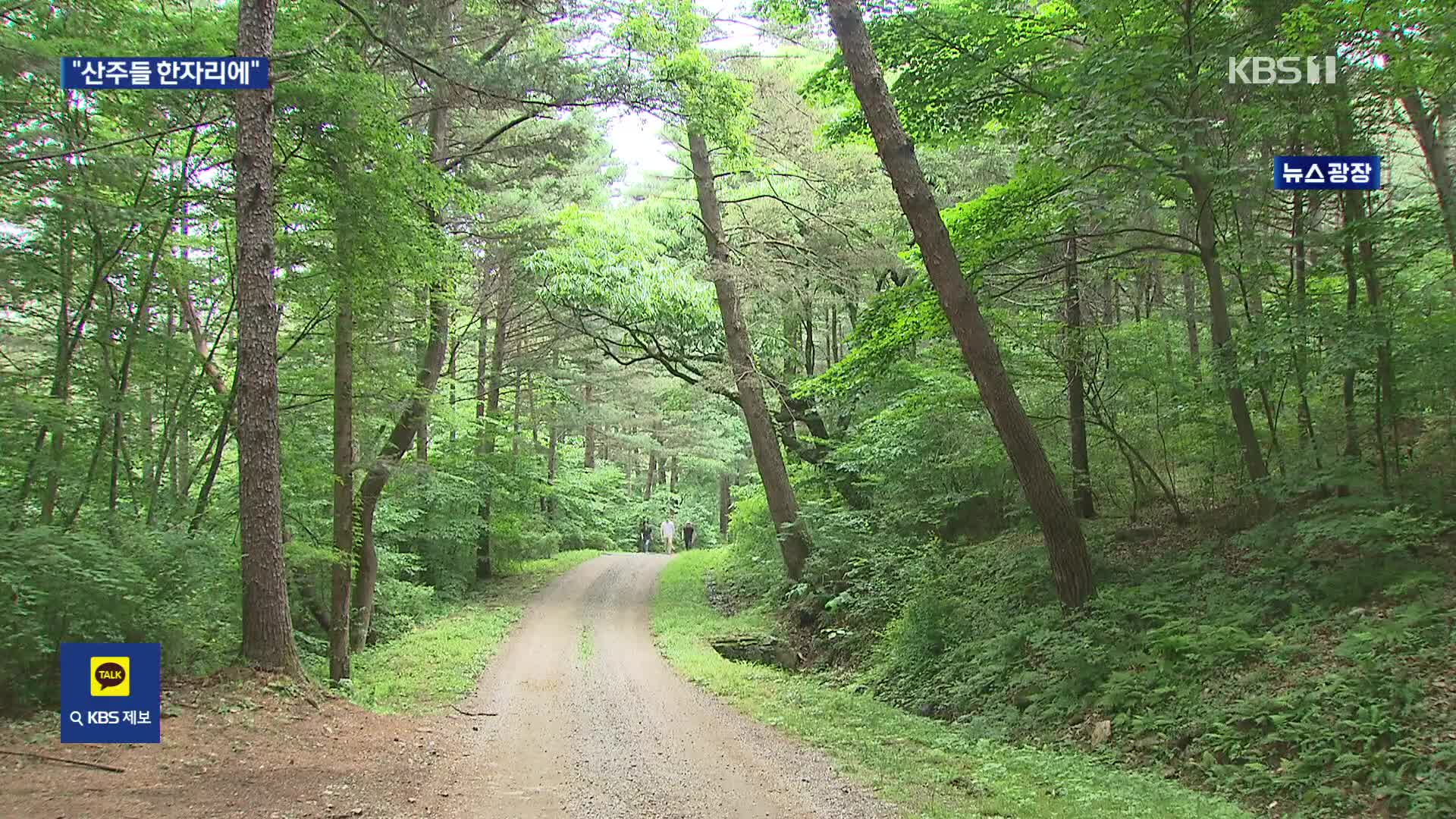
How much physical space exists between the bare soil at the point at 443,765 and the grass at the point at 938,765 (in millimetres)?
346

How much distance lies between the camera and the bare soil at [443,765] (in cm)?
493

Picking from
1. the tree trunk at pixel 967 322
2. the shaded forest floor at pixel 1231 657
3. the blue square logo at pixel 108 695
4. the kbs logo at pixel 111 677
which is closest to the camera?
the shaded forest floor at pixel 1231 657

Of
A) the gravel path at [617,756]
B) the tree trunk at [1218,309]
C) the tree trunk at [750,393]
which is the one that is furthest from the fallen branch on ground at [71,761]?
the tree trunk at [750,393]

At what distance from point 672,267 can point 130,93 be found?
9.12 metres

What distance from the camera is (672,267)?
50.4 feet

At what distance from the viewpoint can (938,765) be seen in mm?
6309

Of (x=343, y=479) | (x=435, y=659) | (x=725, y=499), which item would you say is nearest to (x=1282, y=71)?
(x=343, y=479)

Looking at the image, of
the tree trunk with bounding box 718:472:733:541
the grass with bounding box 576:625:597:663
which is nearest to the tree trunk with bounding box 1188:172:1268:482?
the grass with bounding box 576:625:597:663

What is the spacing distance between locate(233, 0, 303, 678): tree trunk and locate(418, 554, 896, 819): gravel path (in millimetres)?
2123

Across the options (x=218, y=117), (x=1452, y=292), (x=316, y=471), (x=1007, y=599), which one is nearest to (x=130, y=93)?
(x=218, y=117)

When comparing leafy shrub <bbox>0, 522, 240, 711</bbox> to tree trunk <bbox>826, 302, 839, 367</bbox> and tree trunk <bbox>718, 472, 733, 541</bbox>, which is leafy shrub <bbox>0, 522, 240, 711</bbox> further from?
tree trunk <bbox>718, 472, 733, 541</bbox>

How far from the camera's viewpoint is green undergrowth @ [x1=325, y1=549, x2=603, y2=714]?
9.32 m

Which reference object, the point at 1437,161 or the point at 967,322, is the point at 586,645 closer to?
the point at 967,322

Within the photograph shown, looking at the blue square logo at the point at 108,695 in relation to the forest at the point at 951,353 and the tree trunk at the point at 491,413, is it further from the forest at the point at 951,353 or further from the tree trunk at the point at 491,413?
the tree trunk at the point at 491,413
